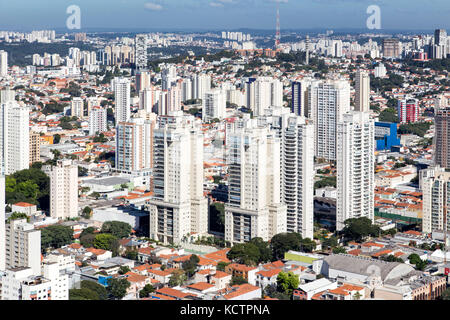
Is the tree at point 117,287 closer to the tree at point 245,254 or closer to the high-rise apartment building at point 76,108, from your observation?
the tree at point 245,254

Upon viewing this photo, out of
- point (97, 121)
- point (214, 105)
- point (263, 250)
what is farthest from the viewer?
point (214, 105)

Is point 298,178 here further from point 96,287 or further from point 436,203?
point 96,287

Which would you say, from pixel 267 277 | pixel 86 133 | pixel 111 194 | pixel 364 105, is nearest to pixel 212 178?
pixel 111 194

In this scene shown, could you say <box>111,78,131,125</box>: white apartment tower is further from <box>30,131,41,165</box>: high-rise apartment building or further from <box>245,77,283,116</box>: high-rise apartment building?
<box>30,131,41,165</box>: high-rise apartment building

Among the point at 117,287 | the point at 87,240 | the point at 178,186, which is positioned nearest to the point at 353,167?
the point at 178,186

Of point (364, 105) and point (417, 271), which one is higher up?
point (364, 105)

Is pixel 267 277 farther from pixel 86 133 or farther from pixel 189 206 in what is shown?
pixel 86 133

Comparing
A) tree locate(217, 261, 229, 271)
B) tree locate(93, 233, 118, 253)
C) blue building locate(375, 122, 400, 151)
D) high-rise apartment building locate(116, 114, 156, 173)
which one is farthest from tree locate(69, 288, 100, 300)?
blue building locate(375, 122, 400, 151)
